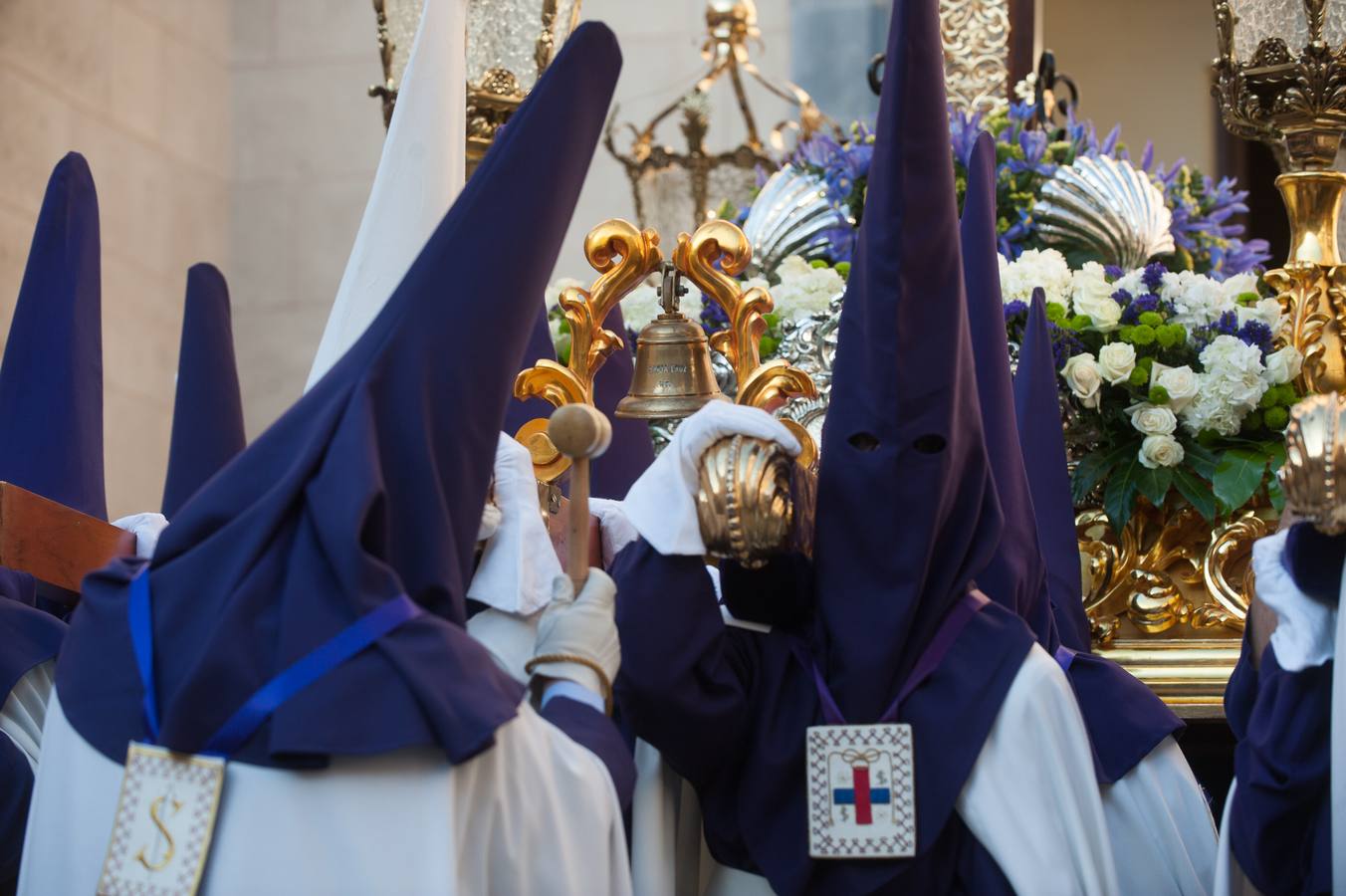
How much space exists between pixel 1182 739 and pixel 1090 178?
1346mm

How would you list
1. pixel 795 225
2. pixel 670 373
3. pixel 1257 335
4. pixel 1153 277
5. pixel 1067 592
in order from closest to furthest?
pixel 670 373 → pixel 1067 592 → pixel 1257 335 → pixel 1153 277 → pixel 795 225

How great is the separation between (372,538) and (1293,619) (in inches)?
49.0

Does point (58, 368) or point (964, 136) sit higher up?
point (964, 136)

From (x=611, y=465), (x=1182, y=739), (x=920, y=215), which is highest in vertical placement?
(x=920, y=215)

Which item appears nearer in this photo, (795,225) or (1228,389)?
(1228,389)

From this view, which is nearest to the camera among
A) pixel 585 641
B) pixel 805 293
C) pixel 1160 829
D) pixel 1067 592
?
pixel 585 641

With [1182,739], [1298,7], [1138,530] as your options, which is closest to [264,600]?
[1138,530]

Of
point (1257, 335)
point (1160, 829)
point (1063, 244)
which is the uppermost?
point (1063, 244)

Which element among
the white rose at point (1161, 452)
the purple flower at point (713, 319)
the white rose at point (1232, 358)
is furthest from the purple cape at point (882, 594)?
the purple flower at point (713, 319)

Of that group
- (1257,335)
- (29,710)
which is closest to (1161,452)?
(1257,335)

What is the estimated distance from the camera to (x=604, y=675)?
7.89 ft

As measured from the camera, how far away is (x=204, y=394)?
3.53 m

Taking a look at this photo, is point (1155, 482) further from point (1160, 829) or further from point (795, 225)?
point (795, 225)

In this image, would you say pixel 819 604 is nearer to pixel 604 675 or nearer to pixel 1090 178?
pixel 604 675
